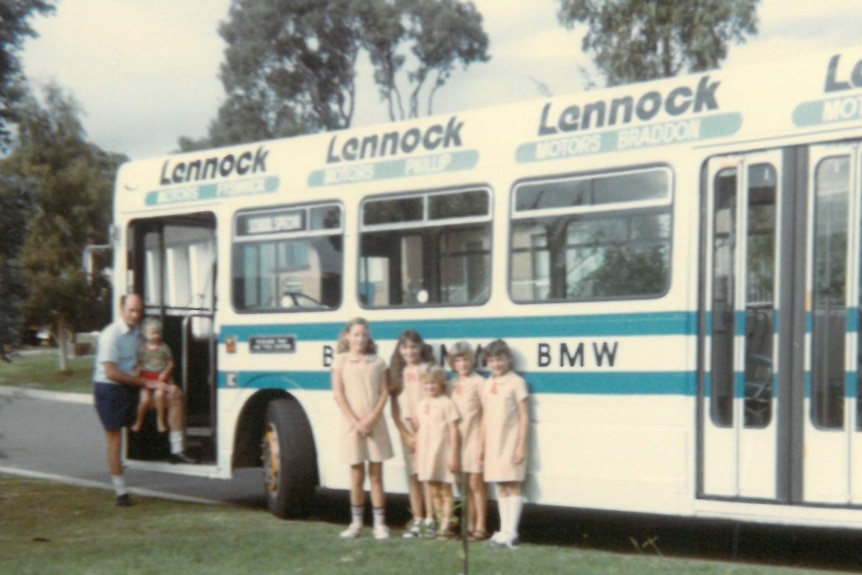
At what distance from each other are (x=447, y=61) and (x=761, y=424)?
145ft

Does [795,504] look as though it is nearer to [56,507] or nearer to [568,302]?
[568,302]

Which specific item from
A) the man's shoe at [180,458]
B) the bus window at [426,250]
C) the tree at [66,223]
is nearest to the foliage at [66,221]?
the tree at [66,223]

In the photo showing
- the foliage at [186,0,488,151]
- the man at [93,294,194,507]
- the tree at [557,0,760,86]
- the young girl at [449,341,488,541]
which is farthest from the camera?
the foliage at [186,0,488,151]

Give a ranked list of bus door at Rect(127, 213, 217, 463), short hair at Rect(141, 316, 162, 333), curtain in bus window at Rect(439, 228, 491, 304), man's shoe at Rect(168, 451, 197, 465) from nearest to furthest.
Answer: curtain in bus window at Rect(439, 228, 491, 304) < short hair at Rect(141, 316, 162, 333) < man's shoe at Rect(168, 451, 197, 465) < bus door at Rect(127, 213, 217, 463)

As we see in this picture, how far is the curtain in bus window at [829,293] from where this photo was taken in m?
8.53

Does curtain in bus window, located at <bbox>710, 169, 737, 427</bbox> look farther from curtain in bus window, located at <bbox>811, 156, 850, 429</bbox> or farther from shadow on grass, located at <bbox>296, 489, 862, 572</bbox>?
shadow on grass, located at <bbox>296, 489, 862, 572</bbox>

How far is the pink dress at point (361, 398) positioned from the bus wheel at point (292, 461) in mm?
1200

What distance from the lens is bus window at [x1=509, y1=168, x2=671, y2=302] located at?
9367 mm

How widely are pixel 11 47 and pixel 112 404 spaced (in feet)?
10.5

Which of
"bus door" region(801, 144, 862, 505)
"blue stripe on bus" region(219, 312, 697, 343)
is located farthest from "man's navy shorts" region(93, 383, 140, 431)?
"bus door" region(801, 144, 862, 505)

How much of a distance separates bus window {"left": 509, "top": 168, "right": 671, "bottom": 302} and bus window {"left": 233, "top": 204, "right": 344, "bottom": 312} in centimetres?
197

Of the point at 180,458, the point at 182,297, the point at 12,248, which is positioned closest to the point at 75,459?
the point at 182,297

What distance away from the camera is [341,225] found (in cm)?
1146

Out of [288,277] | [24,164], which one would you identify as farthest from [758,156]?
[24,164]
